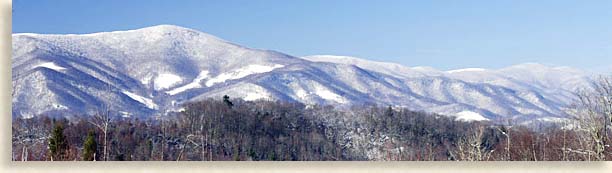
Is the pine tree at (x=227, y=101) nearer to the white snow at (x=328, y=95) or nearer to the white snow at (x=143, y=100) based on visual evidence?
the white snow at (x=328, y=95)

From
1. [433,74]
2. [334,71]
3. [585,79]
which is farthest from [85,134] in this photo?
[334,71]

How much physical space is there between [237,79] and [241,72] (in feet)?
2.14

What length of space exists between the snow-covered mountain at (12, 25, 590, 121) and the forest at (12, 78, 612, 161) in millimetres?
289

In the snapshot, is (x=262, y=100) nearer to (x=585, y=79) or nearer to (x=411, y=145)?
(x=411, y=145)

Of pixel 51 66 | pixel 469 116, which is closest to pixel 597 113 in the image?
pixel 469 116

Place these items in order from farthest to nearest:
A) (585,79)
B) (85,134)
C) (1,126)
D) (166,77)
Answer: (166,77), (585,79), (85,134), (1,126)

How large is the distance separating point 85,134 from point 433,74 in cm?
769

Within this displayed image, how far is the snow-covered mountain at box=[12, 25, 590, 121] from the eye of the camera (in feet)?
38.9

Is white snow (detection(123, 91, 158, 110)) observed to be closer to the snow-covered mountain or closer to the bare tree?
the snow-covered mountain

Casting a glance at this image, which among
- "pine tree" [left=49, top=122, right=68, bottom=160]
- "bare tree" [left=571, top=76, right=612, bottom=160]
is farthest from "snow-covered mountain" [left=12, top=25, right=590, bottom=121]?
"bare tree" [left=571, top=76, right=612, bottom=160]

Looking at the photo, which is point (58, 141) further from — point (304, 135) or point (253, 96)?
point (253, 96)

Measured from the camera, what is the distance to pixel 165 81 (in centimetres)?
1470

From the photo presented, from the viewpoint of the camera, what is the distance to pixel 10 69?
443cm

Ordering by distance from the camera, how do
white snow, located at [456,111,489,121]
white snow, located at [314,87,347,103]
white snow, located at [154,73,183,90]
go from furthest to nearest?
white snow, located at [314,87,347,103], white snow, located at [154,73,183,90], white snow, located at [456,111,489,121]
